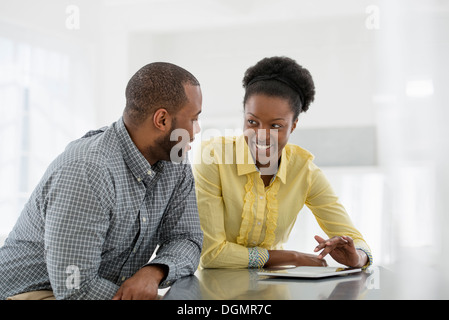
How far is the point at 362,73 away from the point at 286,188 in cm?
333

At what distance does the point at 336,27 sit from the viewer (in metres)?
4.82

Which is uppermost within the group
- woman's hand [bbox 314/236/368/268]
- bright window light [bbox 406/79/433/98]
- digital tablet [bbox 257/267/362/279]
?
bright window light [bbox 406/79/433/98]

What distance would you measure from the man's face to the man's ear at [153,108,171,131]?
0.01m

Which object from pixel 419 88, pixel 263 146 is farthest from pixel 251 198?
pixel 419 88

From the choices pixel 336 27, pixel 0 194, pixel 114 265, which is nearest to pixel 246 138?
pixel 114 265

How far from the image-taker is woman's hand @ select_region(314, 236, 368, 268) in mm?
1459

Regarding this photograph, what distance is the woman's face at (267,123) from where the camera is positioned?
5.52 ft

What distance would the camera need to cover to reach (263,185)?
175 cm

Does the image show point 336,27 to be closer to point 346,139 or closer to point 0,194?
point 346,139

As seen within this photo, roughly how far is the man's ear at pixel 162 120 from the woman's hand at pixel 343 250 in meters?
0.56

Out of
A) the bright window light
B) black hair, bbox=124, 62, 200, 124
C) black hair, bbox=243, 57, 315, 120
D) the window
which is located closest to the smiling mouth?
black hair, bbox=243, 57, 315, 120

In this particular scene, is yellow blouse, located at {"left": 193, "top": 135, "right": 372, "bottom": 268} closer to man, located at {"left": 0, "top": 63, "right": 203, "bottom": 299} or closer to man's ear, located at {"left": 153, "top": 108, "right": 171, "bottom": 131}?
man, located at {"left": 0, "top": 63, "right": 203, "bottom": 299}

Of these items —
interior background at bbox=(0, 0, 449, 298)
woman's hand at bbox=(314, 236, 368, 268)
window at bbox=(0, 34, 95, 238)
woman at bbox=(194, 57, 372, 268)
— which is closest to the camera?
woman's hand at bbox=(314, 236, 368, 268)

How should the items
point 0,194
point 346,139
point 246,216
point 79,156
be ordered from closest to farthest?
1. point 79,156
2. point 246,216
3. point 0,194
4. point 346,139
